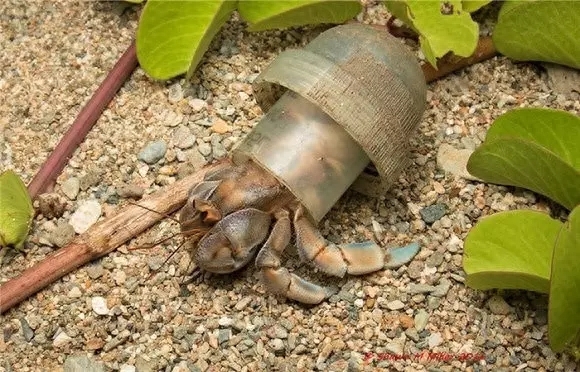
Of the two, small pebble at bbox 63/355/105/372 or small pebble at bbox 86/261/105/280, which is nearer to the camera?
small pebble at bbox 63/355/105/372

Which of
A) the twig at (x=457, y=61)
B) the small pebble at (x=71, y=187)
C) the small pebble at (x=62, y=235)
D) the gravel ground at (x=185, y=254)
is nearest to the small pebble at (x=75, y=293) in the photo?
the gravel ground at (x=185, y=254)

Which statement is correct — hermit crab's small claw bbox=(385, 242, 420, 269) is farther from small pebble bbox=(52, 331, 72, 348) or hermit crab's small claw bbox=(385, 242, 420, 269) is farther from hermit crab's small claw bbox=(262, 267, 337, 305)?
small pebble bbox=(52, 331, 72, 348)

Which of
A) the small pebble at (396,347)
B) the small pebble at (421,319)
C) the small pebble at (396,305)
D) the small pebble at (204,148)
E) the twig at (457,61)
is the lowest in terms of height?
the small pebble at (396,347)

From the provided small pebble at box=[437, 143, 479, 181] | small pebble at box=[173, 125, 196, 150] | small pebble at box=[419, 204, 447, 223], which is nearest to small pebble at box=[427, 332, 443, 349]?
small pebble at box=[419, 204, 447, 223]

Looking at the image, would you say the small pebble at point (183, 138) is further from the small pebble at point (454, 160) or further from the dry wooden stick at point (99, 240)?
the small pebble at point (454, 160)

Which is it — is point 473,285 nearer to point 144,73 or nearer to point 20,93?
point 144,73

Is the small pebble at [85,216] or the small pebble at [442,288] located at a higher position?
the small pebble at [442,288]

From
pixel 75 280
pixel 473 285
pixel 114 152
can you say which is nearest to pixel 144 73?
pixel 114 152

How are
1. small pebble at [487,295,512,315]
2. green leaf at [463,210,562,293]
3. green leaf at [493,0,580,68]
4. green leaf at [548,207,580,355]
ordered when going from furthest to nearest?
green leaf at [493,0,580,68], small pebble at [487,295,512,315], green leaf at [463,210,562,293], green leaf at [548,207,580,355]
